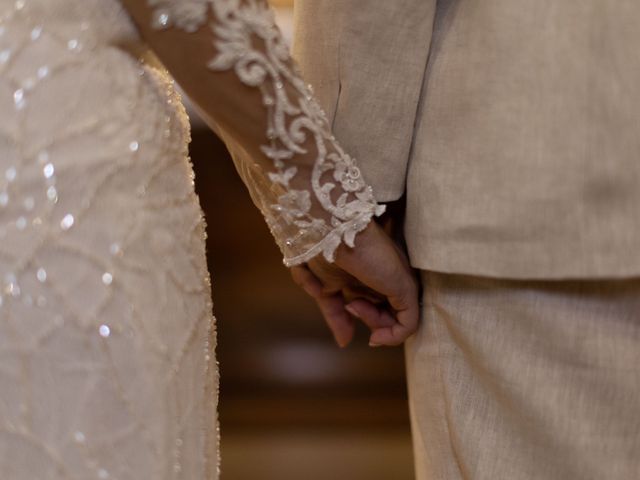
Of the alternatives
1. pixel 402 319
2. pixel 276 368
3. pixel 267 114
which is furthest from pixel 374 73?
pixel 276 368

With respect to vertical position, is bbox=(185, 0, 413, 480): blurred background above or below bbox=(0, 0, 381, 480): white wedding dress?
below

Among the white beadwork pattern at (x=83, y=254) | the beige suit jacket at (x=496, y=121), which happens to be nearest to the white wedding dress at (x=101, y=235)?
the white beadwork pattern at (x=83, y=254)

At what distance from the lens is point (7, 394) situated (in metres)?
0.59

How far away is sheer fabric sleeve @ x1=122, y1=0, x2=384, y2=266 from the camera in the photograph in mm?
613

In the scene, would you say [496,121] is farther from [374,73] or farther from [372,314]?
[372,314]

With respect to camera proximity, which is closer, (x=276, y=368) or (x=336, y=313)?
(x=336, y=313)

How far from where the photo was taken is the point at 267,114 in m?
0.66

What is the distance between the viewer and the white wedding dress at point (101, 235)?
0.58 m

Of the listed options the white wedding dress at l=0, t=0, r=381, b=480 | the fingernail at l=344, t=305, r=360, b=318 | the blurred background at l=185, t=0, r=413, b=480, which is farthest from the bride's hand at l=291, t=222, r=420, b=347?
the blurred background at l=185, t=0, r=413, b=480

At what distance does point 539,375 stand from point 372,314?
0.20 metres

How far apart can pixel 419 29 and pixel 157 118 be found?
0.24m

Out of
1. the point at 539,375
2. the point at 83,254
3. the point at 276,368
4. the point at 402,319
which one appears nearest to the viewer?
the point at 83,254

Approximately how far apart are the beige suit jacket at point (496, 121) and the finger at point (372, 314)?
0.12 metres

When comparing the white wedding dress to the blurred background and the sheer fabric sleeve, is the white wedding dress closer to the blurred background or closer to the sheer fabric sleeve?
the sheer fabric sleeve
